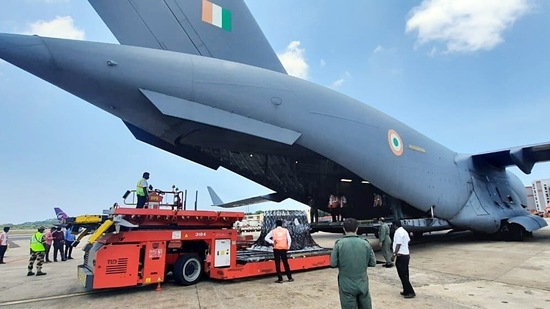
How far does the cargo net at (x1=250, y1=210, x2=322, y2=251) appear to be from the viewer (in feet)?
31.5

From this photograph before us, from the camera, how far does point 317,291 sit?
645 cm

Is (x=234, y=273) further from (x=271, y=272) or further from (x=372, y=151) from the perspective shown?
(x=372, y=151)

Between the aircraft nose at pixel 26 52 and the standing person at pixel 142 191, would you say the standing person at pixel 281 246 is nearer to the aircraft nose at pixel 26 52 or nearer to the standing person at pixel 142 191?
A: the standing person at pixel 142 191

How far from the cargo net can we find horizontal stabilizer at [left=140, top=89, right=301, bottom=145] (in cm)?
227

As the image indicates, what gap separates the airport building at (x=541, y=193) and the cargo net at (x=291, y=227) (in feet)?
230

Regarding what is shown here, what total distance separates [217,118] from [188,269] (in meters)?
3.39

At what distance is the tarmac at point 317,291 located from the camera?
18.5ft

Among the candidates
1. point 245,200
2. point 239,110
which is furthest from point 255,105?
point 245,200

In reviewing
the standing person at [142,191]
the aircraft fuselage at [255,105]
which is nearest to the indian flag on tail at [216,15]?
the aircraft fuselage at [255,105]

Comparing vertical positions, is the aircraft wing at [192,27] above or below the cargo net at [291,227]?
above

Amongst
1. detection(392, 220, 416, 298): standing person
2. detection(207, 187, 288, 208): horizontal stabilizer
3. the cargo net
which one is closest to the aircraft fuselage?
the cargo net

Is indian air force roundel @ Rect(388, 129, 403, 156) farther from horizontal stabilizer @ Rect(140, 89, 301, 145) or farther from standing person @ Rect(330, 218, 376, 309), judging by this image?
standing person @ Rect(330, 218, 376, 309)

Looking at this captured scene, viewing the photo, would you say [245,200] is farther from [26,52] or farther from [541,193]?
[541,193]

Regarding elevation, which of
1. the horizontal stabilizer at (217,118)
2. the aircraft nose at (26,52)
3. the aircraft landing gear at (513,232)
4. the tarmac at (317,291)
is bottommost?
the tarmac at (317,291)
